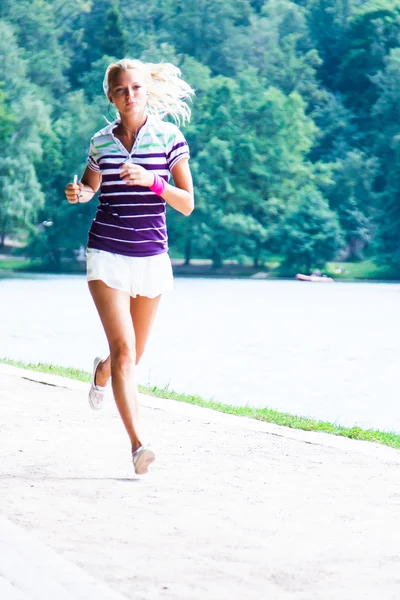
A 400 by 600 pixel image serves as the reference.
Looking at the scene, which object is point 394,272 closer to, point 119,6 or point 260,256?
point 260,256

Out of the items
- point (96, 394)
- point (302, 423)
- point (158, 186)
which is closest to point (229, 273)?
point (302, 423)

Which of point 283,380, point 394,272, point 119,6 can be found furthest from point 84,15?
point 283,380

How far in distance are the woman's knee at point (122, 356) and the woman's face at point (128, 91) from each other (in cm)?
110

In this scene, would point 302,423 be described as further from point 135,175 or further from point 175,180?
point 135,175

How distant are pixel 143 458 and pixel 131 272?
91 centimetres

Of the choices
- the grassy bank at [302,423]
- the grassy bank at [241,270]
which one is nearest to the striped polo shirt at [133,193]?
the grassy bank at [302,423]

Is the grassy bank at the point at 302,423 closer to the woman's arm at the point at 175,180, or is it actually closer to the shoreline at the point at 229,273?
the woman's arm at the point at 175,180

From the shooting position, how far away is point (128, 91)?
→ 20.1 ft

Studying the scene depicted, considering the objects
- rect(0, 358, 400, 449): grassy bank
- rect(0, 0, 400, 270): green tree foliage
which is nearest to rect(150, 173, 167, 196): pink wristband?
rect(0, 358, 400, 449): grassy bank

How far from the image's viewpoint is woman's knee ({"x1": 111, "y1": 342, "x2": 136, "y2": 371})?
6094 mm

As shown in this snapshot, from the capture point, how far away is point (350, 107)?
90.4 m

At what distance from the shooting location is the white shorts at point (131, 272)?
616 centimetres

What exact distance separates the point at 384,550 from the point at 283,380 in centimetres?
1233

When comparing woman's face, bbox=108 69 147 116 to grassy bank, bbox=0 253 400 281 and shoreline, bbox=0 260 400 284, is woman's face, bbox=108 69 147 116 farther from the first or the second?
grassy bank, bbox=0 253 400 281
